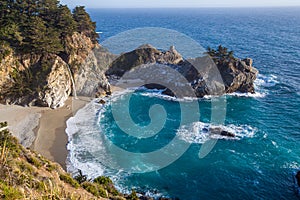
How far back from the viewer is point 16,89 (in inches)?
1564

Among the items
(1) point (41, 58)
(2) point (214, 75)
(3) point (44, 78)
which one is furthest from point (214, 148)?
(1) point (41, 58)

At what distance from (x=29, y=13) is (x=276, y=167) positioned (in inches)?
1853

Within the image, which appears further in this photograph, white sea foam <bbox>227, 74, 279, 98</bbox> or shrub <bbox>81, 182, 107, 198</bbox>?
white sea foam <bbox>227, 74, 279, 98</bbox>

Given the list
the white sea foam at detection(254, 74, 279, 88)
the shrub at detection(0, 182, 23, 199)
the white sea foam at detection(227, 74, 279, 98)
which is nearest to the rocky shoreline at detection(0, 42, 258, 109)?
the white sea foam at detection(227, 74, 279, 98)

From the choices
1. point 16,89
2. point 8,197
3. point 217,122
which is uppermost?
point 8,197

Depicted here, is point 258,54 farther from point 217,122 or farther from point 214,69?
point 217,122

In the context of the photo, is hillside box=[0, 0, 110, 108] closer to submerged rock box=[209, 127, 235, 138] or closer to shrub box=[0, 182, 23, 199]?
submerged rock box=[209, 127, 235, 138]

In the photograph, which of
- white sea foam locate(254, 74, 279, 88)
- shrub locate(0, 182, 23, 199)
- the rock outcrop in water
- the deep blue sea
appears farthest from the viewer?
white sea foam locate(254, 74, 279, 88)

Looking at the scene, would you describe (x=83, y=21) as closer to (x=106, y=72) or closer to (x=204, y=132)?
(x=106, y=72)

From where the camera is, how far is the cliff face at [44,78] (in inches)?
1560

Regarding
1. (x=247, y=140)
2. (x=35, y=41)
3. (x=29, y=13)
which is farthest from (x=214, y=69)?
(x=29, y=13)

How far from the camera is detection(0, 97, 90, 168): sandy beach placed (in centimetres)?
3127

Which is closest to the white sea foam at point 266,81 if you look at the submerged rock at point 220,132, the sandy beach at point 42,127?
the submerged rock at point 220,132

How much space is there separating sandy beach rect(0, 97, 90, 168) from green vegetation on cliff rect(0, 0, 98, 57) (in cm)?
995
